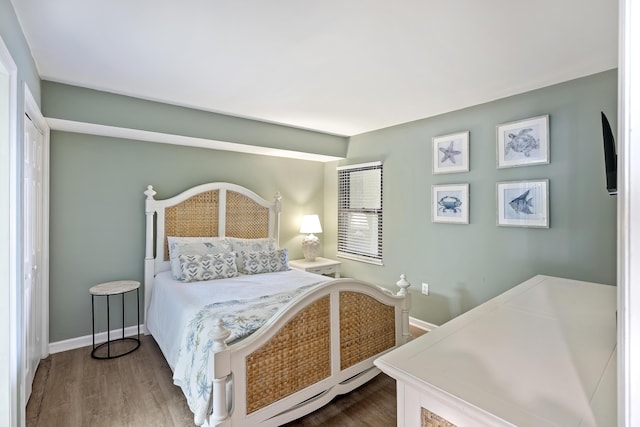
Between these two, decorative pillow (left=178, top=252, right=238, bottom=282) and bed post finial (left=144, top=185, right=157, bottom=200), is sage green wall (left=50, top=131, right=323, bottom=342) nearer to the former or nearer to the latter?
bed post finial (left=144, top=185, right=157, bottom=200)

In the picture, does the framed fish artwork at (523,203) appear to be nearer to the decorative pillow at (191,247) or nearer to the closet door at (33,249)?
the decorative pillow at (191,247)

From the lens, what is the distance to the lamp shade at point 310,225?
4.36 m

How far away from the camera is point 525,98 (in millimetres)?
2670

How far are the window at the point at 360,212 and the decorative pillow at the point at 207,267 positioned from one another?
5.82 feet

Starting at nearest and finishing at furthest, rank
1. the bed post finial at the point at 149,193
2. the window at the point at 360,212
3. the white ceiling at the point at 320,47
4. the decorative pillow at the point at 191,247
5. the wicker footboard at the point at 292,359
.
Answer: the white ceiling at the point at 320,47 → the wicker footboard at the point at 292,359 → the decorative pillow at the point at 191,247 → the bed post finial at the point at 149,193 → the window at the point at 360,212

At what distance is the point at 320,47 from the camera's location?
1.96 m

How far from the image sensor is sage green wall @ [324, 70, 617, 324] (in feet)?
7.60

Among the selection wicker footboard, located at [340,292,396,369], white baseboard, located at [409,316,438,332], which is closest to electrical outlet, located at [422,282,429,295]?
white baseboard, located at [409,316,438,332]

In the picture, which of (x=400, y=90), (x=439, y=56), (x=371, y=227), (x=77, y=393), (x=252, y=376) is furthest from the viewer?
(x=371, y=227)

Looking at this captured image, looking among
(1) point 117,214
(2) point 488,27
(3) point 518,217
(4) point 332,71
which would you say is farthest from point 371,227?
(1) point 117,214

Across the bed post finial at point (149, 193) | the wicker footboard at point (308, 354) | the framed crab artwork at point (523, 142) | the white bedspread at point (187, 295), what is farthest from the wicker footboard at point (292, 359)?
the bed post finial at point (149, 193)

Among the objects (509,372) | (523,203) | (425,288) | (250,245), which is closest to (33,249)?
(250,245)

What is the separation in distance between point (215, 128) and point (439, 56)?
7.53 ft
